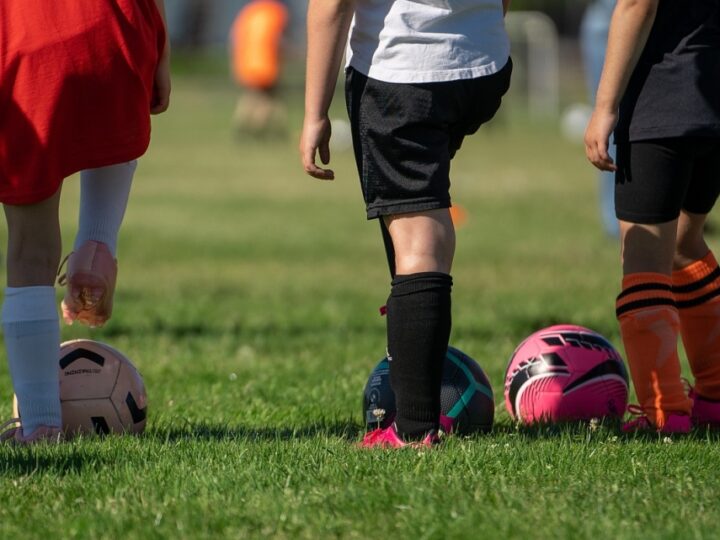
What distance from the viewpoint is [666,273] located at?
450cm

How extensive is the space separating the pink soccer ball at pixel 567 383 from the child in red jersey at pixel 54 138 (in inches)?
61.3

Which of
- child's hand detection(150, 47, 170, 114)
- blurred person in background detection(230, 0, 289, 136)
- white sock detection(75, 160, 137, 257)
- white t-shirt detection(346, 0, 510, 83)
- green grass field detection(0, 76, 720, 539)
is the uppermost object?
white t-shirt detection(346, 0, 510, 83)

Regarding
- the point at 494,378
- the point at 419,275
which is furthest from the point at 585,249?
the point at 419,275

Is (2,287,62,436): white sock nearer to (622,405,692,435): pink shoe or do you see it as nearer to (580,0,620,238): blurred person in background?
(622,405,692,435): pink shoe

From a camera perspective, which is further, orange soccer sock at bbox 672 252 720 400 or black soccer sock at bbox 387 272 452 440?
orange soccer sock at bbox 672 252 720 400

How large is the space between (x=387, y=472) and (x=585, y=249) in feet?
27.6

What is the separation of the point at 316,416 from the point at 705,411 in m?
1.45

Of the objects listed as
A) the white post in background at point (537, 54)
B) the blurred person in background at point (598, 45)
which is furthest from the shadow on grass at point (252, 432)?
the white post in background at point (537, 54)

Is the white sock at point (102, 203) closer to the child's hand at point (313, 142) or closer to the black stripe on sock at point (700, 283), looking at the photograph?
the child's hand at point (313, 142)

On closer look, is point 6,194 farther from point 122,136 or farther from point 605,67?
point 605,67

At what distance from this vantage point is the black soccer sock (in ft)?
13.2

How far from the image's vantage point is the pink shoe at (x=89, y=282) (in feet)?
14.2

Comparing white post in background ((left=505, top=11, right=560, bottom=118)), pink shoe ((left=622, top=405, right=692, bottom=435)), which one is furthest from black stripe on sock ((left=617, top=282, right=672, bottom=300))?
white post in background ((left=505, top=11, right=560, bottom=118))

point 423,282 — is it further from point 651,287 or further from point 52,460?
point 52,460
